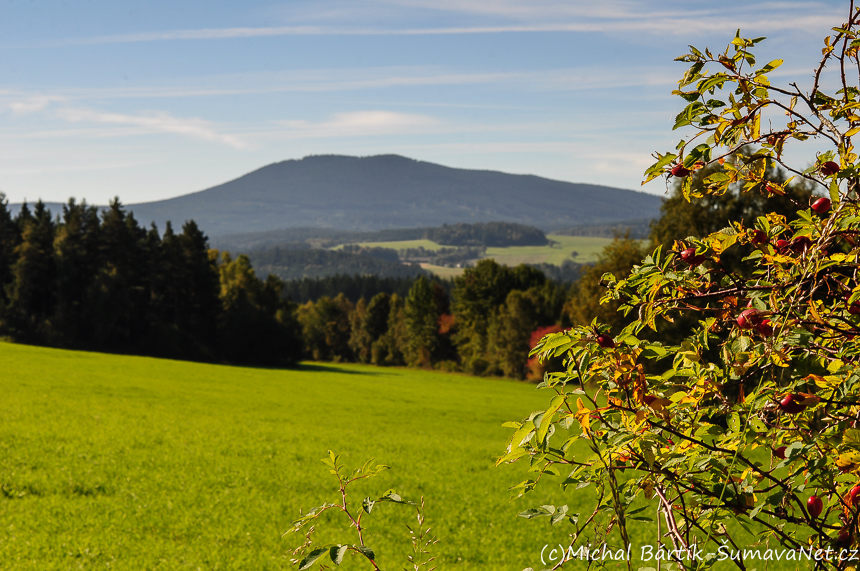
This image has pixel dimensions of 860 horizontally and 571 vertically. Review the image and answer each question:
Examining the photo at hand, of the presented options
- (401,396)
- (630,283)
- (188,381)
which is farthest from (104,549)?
(401,396)

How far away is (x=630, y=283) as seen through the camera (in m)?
1.91

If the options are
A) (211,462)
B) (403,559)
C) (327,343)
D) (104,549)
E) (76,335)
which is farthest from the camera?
(327,343)

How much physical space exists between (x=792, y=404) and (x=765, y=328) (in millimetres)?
231

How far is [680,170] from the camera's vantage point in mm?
1921

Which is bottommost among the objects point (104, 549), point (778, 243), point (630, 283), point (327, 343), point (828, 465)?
point (327, 343)

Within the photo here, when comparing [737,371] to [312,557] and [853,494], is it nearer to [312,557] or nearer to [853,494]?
[853,494]

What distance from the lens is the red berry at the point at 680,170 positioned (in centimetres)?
191

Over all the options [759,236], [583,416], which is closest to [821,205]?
[759,236]

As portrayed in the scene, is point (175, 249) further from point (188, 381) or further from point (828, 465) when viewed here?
point (828, 465)

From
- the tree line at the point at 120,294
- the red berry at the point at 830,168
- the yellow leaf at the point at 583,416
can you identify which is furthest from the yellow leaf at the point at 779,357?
the tree line at the point at 120,294

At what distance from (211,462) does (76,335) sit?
41.2 m

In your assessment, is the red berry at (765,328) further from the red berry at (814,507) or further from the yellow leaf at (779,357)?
the red berry at (814,507)

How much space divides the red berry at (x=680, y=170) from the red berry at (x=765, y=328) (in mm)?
510

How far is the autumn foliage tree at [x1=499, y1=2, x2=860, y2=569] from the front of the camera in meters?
1.70
